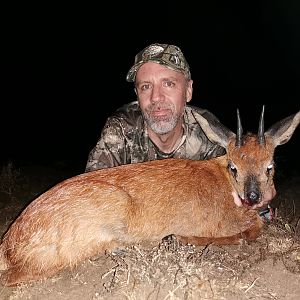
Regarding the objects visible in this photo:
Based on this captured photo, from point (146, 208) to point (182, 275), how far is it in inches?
49.0

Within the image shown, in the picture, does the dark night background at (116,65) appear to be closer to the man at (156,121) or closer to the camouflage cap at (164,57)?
the man at (156,121)

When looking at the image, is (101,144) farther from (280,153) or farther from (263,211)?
(280,153)

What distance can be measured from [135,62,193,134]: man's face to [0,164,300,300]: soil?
7.11 feet

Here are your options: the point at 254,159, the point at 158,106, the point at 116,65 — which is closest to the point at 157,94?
the point at 158,106

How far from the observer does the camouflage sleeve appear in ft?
24.3

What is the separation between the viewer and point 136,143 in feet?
25.0

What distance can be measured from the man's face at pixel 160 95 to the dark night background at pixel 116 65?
343 inches

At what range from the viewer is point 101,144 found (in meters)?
7.48

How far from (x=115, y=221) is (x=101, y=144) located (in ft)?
7.36

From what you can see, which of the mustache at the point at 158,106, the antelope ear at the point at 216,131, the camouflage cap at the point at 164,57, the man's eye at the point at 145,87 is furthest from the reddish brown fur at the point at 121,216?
the camouflage cap at the point at 164,57

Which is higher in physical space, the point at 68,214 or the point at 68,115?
the point at 68,214

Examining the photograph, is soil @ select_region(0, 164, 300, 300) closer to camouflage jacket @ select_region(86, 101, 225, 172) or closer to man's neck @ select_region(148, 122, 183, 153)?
camouflage jacket @ select_region(86, 101, 225, 172)

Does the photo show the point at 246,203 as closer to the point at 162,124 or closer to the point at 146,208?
the point at 146,208

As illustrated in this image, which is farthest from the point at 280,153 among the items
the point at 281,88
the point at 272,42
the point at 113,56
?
the point at 272,42
